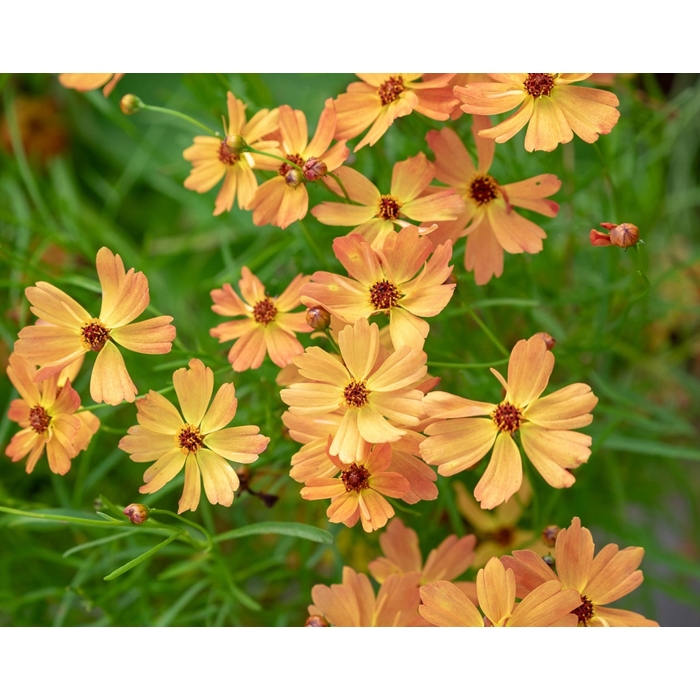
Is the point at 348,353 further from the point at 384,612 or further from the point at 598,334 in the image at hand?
the point at 598,334

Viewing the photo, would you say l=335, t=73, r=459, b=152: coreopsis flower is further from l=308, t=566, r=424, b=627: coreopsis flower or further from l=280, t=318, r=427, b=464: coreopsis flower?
l=308, t=566, r=424, b=627: coreopsis flower

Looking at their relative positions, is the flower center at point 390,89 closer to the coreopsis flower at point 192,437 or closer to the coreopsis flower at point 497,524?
the coreopsis flower at point 192,437

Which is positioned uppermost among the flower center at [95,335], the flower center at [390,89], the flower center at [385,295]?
the flower center at [390,89]

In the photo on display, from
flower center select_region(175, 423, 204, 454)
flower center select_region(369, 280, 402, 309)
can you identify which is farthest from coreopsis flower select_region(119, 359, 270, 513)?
flower center select_region(369, 280, 402, 309)

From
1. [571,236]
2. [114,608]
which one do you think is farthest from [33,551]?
[571,236]

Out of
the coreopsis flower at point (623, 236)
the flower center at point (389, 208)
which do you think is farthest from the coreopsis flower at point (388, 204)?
the coreopsis flower at point (623, 236)

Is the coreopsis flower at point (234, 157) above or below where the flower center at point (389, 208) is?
above
